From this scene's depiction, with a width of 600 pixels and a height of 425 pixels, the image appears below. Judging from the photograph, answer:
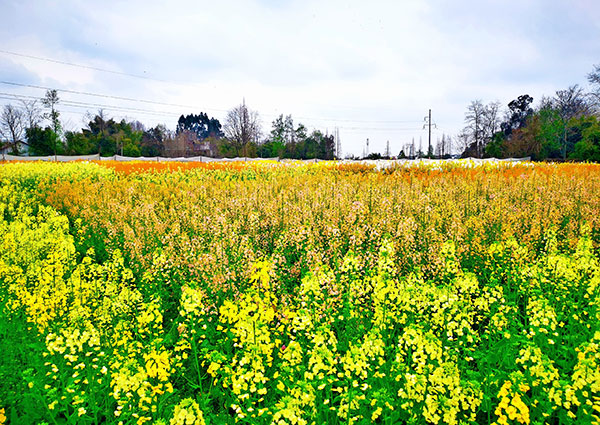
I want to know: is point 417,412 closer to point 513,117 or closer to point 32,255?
point 32,255

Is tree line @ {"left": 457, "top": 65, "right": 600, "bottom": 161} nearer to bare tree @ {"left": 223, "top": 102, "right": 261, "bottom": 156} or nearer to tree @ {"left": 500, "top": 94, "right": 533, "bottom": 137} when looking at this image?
tree @ {"left": 500, "top": 94, "right": 533, "bottom": 137}

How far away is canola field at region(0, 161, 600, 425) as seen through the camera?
2.65m

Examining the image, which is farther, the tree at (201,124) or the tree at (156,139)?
the tree at (201,124)

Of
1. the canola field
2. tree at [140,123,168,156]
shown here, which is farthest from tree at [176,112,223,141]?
the canola field

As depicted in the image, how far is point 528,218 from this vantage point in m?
6.91

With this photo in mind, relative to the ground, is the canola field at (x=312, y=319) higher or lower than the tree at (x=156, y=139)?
lower

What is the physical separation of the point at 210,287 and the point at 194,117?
6030 inches

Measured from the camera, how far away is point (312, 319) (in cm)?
336

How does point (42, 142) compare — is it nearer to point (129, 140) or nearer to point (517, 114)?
point (129, 140)

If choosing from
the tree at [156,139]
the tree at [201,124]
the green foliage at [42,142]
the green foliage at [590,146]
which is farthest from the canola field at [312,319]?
the tree at [201,124]

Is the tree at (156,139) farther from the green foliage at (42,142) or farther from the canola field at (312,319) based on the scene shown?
the canola field at (312,319)

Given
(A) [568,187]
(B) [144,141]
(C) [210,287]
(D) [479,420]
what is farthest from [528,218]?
(B) [144,141]

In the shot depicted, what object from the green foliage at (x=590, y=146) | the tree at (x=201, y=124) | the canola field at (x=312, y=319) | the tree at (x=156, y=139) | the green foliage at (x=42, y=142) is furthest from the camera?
the tree at (x=201, y=124)

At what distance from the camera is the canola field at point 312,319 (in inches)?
104
